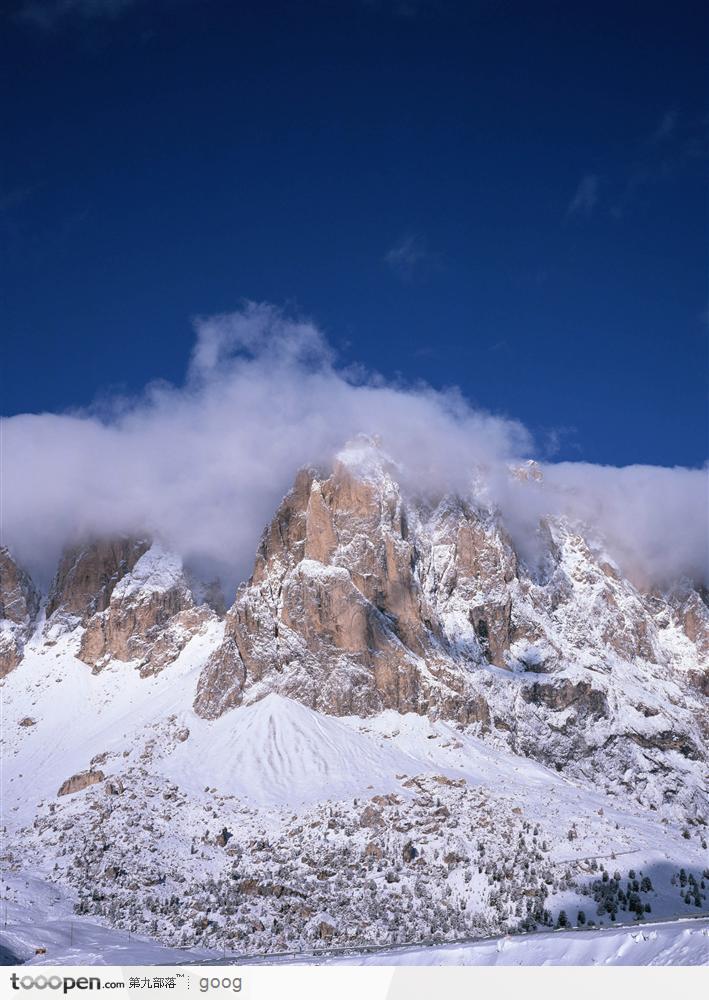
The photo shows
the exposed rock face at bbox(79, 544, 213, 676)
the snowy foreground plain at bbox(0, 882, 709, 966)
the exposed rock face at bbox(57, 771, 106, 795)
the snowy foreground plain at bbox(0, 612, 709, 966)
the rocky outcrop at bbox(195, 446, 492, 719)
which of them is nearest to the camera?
the snowy foreground plain at bbox(0, 882, 709, 966)

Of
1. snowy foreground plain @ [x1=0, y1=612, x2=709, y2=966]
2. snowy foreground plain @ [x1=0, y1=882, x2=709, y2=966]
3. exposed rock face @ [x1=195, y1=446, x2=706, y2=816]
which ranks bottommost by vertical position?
snowy foreground plain @ [x1=0, y1=882, x2=709, y2=966]

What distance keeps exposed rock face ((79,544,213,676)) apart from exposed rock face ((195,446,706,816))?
836 inches

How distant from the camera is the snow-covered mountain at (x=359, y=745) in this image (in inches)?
3664

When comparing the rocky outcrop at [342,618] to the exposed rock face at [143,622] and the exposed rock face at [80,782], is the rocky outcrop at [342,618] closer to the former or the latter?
the exposed rock face at [143,622]

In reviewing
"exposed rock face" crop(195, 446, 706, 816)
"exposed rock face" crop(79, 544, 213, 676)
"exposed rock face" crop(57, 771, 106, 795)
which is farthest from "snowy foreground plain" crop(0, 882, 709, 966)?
"exposed rock face" crop(79, 544, 213, 676)

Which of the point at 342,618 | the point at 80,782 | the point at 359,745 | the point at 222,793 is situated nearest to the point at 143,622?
the point at 342,618

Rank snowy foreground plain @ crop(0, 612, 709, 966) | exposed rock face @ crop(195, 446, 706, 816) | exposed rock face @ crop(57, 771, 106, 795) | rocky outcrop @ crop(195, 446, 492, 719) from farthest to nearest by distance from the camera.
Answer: exposed rock face @ crop(195, 446, 706, 816), rocky outcrop @ crop(195, 446, 492, 719), exposed rock face @ crop(57, 771, 106, 795), snowy foreground plain @ crop(0, 612, 709, 966)

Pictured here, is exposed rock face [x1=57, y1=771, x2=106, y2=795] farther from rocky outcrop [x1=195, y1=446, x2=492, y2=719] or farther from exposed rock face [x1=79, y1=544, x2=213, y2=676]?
exposed rock face [x1=79, y1=544, x2=213, y2=676]

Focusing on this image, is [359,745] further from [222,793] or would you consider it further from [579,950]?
[579,950]

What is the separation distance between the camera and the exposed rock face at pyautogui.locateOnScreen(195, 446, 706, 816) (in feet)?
519

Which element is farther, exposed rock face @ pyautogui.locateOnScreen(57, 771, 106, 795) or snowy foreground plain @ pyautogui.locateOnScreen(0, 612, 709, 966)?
exposed rock face @ pyautogui.locateOnScreen(57, 771, 106, 795)

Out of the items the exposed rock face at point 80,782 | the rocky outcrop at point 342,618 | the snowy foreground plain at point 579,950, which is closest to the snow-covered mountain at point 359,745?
the rocky outcrop at point 342,618

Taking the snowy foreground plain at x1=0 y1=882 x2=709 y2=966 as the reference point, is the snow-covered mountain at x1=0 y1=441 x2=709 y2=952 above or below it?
above

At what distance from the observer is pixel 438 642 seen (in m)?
172
